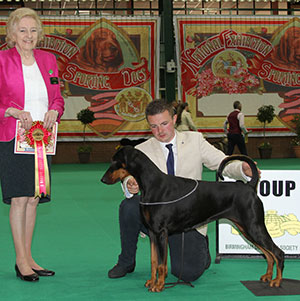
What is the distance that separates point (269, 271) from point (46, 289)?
1380mm

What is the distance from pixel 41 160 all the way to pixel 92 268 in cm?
89

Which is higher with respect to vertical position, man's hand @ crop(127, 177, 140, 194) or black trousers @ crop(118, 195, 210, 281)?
man's hand @ crop(127, 177, 140, 194)

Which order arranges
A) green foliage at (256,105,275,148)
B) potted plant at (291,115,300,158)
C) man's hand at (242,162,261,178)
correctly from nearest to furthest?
man's hand at (242,162,261,178), green foliage at (256,105,275,148), potted plant at (291,115,300,158)

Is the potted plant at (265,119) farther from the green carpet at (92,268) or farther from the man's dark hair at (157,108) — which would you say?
the man's dark hair at (157,108)

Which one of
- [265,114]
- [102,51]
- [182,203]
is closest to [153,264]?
[182,203]

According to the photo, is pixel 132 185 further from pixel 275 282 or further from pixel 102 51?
pixel 102 51

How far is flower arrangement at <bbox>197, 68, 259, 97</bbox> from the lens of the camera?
15.0 m

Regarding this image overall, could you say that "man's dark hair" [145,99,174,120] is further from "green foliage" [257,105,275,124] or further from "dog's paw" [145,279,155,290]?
"green foliage" [257,105,275,124]

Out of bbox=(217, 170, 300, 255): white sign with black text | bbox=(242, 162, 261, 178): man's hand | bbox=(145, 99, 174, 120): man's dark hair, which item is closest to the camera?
bbox=(242, 162, 261, 178): man's hand

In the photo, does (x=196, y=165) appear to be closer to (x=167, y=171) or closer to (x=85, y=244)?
(x=167, y=171)

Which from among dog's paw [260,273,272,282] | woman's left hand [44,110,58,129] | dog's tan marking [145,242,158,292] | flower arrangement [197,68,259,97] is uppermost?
flower arrangement [197,68,259,97]

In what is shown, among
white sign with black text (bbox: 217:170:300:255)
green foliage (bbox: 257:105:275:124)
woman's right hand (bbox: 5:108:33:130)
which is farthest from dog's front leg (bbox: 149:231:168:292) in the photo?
green foliage (bbox: 257:105:275:124)

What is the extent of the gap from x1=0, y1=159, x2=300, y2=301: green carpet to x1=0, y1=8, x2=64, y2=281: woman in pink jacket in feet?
0.76

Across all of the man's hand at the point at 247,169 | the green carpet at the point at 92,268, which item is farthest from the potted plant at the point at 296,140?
the man's hand at the point at 247,169
